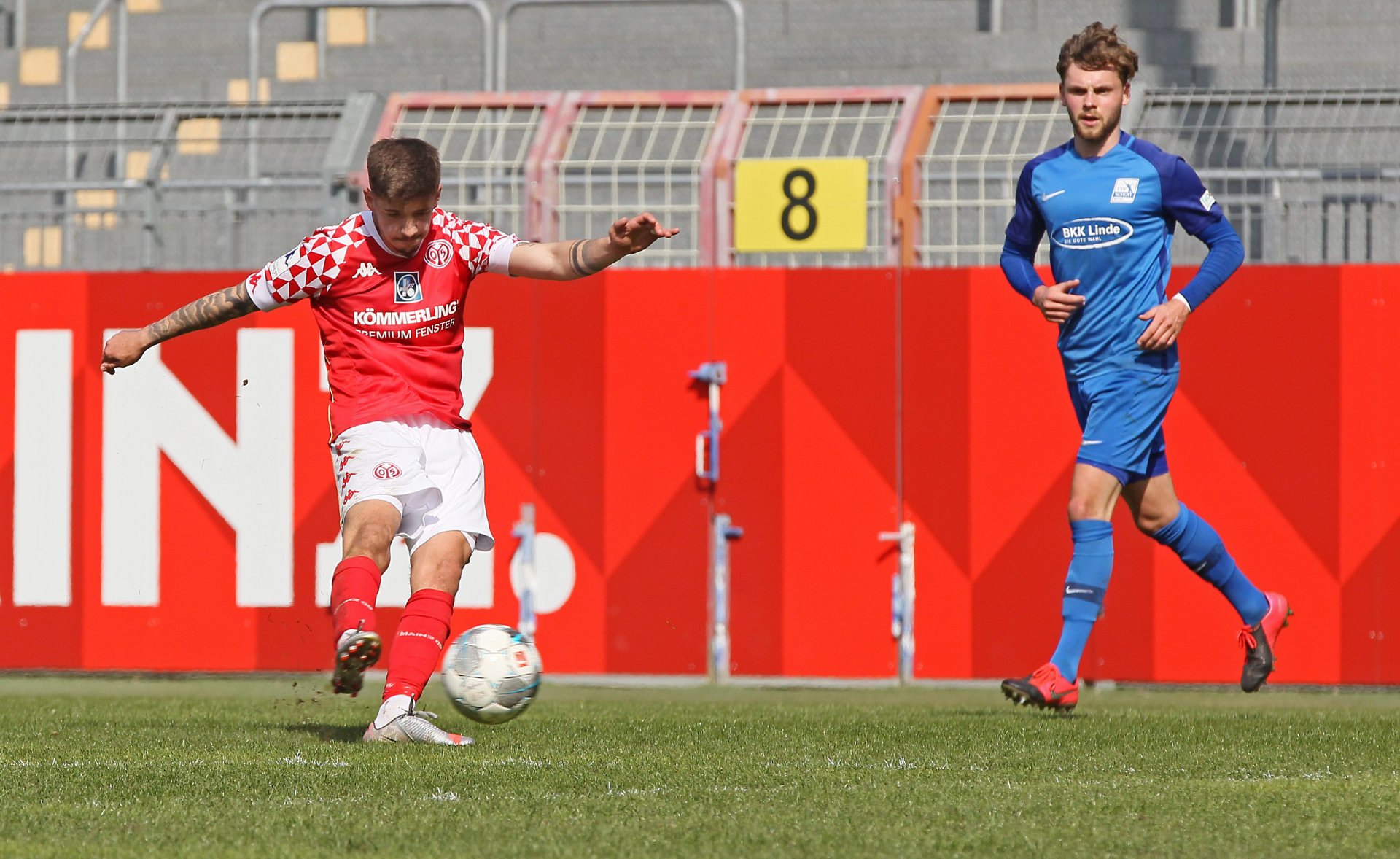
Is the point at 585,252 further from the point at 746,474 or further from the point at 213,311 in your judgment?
the point at 746,474

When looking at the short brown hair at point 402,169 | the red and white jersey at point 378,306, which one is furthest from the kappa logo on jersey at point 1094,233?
the short brown hair at point 402,169

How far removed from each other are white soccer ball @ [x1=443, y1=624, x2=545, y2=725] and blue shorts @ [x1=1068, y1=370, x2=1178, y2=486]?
2.06 m

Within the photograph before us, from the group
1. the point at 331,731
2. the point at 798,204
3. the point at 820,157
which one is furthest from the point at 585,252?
the point at 820,157

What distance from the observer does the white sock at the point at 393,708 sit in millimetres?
5223

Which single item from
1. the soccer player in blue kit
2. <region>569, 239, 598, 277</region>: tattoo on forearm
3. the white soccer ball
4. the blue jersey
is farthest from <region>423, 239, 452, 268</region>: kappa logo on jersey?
the blue jersey

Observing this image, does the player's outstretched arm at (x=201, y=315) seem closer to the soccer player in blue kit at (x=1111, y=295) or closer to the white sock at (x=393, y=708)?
the white sock at (x=393, y=708)

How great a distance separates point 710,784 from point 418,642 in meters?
1.20

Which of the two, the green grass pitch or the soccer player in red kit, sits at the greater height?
the soccer player in red kit

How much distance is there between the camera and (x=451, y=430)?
219 inches

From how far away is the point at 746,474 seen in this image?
8742mm

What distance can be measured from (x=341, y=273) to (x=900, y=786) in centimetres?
227

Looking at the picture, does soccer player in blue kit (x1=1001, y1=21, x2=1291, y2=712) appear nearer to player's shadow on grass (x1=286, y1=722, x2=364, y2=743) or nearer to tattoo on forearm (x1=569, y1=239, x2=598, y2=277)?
tattoo on forearm (x1=569, y1=239, x2=598, y2=277)

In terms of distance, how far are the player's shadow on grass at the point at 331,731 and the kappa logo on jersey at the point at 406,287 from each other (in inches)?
51.1

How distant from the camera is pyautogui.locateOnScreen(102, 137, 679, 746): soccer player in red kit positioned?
526cm
